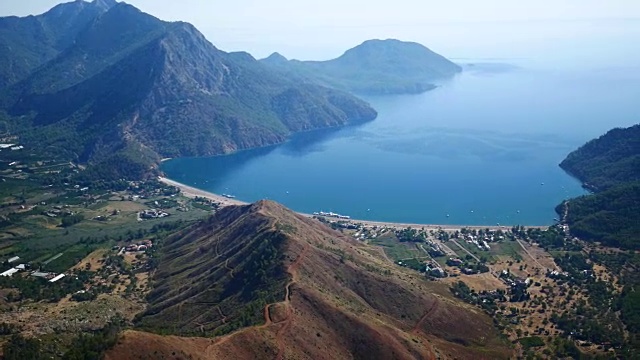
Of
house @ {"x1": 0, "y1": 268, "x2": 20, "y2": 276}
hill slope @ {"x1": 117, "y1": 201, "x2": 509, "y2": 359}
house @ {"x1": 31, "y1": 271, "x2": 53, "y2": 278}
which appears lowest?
house @ {"x1": 0, "y1": 268, "x2": 20, "y2": 276}

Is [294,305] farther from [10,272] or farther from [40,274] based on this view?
[10,272]

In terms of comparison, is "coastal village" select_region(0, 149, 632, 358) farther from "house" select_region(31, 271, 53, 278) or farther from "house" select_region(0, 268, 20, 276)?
"house" select_region(0, 268, 20, 276)

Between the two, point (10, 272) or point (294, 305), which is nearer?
point (294, 305)

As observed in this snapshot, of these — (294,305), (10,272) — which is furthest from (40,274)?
(294,305)

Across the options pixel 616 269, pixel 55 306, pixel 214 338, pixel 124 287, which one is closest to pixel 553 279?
pixel 616 269

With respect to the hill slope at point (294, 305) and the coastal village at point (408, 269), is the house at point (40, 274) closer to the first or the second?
the coastal village at point (408, 269)

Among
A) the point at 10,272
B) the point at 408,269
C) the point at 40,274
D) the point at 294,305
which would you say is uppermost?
the point at 294,305

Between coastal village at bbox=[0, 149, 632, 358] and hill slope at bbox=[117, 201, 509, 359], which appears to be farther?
coastal village at bbox=[0, 149, 632, 358]

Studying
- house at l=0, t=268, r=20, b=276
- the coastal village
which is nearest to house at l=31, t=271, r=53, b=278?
the coastal village
